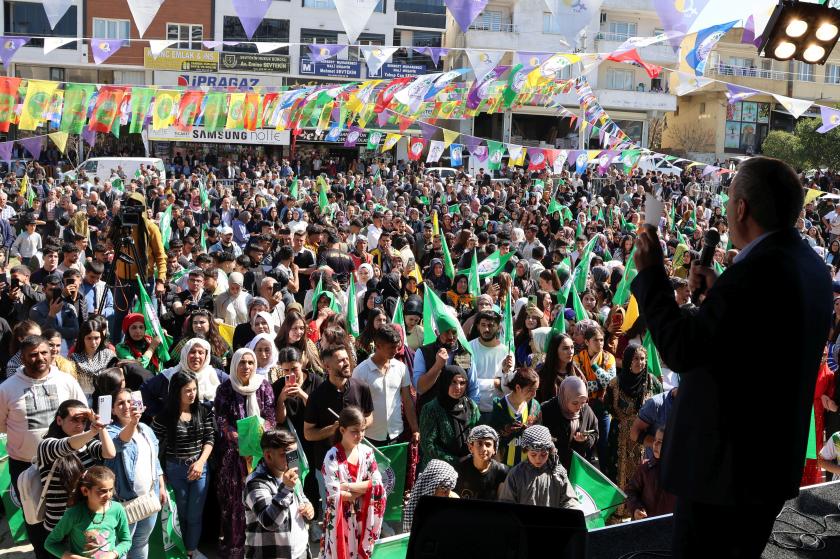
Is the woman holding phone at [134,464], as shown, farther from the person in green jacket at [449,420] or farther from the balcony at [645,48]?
the balcony at [645,48]

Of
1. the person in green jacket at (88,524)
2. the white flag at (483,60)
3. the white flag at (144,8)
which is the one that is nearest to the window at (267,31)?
the white flag at (483,60)

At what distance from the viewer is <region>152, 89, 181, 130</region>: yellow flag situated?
68.6ft

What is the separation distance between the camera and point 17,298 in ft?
27.8

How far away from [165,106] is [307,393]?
1609cm

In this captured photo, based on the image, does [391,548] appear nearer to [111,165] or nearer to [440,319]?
[440,319]

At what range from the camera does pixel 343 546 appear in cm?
519

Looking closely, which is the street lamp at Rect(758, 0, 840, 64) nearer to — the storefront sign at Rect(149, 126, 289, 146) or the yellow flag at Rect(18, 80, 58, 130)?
the yellow flag at Rect(18, 80, 58, 130)

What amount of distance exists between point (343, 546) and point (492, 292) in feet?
16.2

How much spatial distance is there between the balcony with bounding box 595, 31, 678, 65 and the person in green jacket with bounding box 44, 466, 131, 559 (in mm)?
44973

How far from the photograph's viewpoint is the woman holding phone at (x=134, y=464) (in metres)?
5.13

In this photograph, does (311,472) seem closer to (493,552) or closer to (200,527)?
(200,527)

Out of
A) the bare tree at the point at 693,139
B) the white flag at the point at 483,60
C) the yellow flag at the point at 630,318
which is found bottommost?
the yellow flag at the point at 630,318

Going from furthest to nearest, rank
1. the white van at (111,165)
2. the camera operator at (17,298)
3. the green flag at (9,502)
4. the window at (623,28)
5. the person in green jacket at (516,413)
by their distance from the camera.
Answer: the window at (623,28) → the white van at (111,165) → the camera operator at (17,298) → the person in green jacket at (516,413) → the green flag at (9,502)

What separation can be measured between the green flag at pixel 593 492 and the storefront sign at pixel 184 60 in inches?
1582
